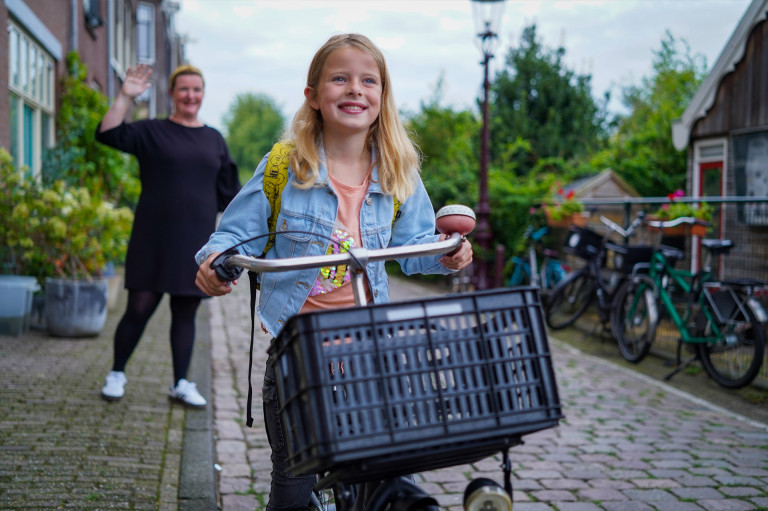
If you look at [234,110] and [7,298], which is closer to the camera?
[7,298]

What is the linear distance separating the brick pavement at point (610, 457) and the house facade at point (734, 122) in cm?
504

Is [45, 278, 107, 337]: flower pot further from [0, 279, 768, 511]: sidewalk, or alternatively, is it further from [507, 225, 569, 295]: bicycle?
[507, 225, 569, 295]: bicycle

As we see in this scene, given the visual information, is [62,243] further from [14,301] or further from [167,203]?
[167,203]

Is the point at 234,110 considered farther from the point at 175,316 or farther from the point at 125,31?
the point at 175,316

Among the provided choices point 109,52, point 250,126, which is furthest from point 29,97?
point 250,126

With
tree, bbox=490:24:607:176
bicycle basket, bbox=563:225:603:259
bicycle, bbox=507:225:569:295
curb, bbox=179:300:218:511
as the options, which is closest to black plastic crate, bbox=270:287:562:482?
curb, bbox=179:300:218:511

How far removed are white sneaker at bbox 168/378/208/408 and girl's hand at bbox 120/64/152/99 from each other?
182 centimetres

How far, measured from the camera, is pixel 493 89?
2397 cm

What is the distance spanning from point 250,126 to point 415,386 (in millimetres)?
71987

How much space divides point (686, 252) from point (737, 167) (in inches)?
125

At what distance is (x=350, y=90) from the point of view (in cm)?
217

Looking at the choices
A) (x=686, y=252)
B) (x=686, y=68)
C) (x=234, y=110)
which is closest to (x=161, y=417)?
(x=686, y=252)

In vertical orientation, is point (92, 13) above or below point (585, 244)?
above

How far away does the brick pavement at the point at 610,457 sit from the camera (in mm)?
3797
